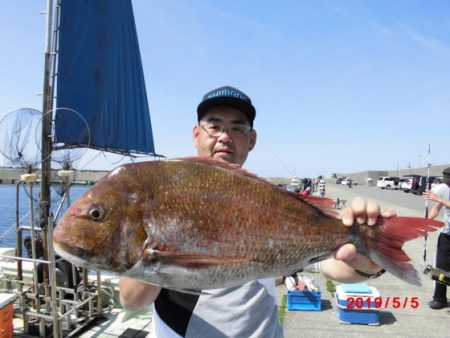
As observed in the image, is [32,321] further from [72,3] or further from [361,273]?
[72,3]

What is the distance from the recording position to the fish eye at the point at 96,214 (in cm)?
135

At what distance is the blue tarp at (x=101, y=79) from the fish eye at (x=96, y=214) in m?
6.61

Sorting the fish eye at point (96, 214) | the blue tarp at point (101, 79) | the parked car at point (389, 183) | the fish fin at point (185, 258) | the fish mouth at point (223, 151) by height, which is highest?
the blue tarp at point (101, 79)

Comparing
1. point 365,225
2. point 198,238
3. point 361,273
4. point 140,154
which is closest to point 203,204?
point 198,238

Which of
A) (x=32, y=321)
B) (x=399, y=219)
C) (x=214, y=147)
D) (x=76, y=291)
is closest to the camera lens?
(x=399, y=219)

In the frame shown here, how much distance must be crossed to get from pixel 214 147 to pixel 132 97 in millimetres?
11092

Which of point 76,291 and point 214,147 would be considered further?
point 76,291

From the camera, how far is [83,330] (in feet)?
18.3

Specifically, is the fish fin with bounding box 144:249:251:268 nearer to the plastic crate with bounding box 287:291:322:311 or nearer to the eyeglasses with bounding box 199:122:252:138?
the eyeglasses with bounding box 199:122:252:138

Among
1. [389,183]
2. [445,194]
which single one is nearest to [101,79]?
[445,194]

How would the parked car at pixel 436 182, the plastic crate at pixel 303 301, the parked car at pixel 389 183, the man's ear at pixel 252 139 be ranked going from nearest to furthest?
the man's ear at pixel 252 139
the plastic crate at pixel 303 301
the parked car at pixel 436 182
the parked car at pixel 389 183

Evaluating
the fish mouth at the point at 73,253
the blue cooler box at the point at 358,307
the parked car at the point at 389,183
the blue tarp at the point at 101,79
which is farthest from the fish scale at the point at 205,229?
the parked car at the point at 389,183
